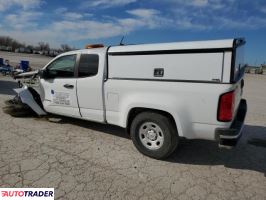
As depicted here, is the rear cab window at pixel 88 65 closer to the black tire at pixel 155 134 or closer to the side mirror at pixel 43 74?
the side mirror at pixel 43 74

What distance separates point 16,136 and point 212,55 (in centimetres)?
401

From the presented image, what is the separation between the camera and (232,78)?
11.2ft

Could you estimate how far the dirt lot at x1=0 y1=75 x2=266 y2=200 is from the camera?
3340 mm

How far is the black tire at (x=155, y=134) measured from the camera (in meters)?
4.02

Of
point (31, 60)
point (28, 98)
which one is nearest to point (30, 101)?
point (28, 98)

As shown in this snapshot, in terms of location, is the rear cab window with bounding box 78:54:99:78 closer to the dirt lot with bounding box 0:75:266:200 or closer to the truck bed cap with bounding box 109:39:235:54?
the truck bed cap with bounding box 109:39:235:54

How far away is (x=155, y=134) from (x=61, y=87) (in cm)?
241

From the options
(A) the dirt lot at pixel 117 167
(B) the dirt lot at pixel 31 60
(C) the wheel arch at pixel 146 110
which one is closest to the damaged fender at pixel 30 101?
(A) the dirt lot at pixel 117 167

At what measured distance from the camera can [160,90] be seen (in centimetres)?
396

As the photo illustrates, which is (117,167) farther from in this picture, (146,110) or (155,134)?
(146,110)

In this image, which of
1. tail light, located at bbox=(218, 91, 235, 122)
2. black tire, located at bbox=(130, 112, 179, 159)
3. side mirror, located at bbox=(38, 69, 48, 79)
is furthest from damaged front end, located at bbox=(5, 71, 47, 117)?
tail light, located at bbox=(218, 91, 235, 122)

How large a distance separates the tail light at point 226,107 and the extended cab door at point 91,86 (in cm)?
219

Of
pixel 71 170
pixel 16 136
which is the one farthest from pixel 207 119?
pixel 16 136

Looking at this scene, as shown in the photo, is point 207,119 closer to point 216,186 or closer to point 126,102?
point 216,186
